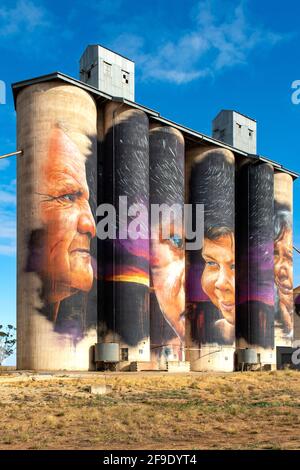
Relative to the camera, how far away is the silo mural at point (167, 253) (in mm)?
65375

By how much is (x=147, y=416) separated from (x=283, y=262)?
195ft

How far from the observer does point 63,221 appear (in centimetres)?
5672

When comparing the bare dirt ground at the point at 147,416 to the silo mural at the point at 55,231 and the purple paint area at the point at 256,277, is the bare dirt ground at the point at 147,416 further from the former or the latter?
the purple paint area at the point at 256,277

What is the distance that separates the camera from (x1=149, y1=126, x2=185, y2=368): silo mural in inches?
2574

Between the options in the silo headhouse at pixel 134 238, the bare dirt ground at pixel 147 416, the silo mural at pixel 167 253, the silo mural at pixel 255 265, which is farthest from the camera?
the silo mural at pixel 255 265

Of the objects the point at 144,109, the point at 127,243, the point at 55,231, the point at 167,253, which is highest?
the point at 144,109

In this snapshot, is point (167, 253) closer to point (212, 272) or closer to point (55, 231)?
point (212, 272)

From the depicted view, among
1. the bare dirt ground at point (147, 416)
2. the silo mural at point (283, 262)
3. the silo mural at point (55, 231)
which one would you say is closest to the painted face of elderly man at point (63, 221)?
the silo mural at point (55, 231)

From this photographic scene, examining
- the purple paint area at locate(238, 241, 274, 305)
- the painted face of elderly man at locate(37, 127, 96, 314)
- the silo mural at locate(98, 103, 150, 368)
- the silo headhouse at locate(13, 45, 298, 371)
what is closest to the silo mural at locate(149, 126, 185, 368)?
the silo headhouse at locate(13, 45, 298, 371)

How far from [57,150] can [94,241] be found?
29.7 feet

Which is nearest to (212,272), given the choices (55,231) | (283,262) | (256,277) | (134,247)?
(256,277)

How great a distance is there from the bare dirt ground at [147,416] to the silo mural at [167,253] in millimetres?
22316
